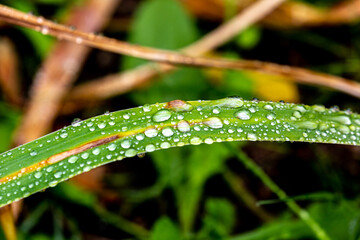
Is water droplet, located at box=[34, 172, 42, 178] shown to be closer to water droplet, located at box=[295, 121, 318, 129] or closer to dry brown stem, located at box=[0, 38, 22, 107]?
water droplet, located at box=[295, 121, 318, 129]

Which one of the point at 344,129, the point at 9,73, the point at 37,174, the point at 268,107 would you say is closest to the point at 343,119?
the point at 344,129

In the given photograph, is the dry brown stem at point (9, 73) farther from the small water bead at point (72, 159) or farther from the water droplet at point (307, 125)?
the water droplet at point (307, 125)

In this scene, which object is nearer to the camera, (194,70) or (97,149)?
(97,149)

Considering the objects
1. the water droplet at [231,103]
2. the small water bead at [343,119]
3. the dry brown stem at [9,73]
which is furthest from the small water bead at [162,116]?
the dry brown stem at [9,73]

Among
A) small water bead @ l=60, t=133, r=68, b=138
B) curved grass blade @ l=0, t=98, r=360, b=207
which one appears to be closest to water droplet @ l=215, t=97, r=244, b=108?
curved grass blade @ l=0, t=98, r=360, b=207

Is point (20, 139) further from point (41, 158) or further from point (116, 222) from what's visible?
point (41, 158)

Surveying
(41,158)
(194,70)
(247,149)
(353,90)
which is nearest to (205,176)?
(247,149)
